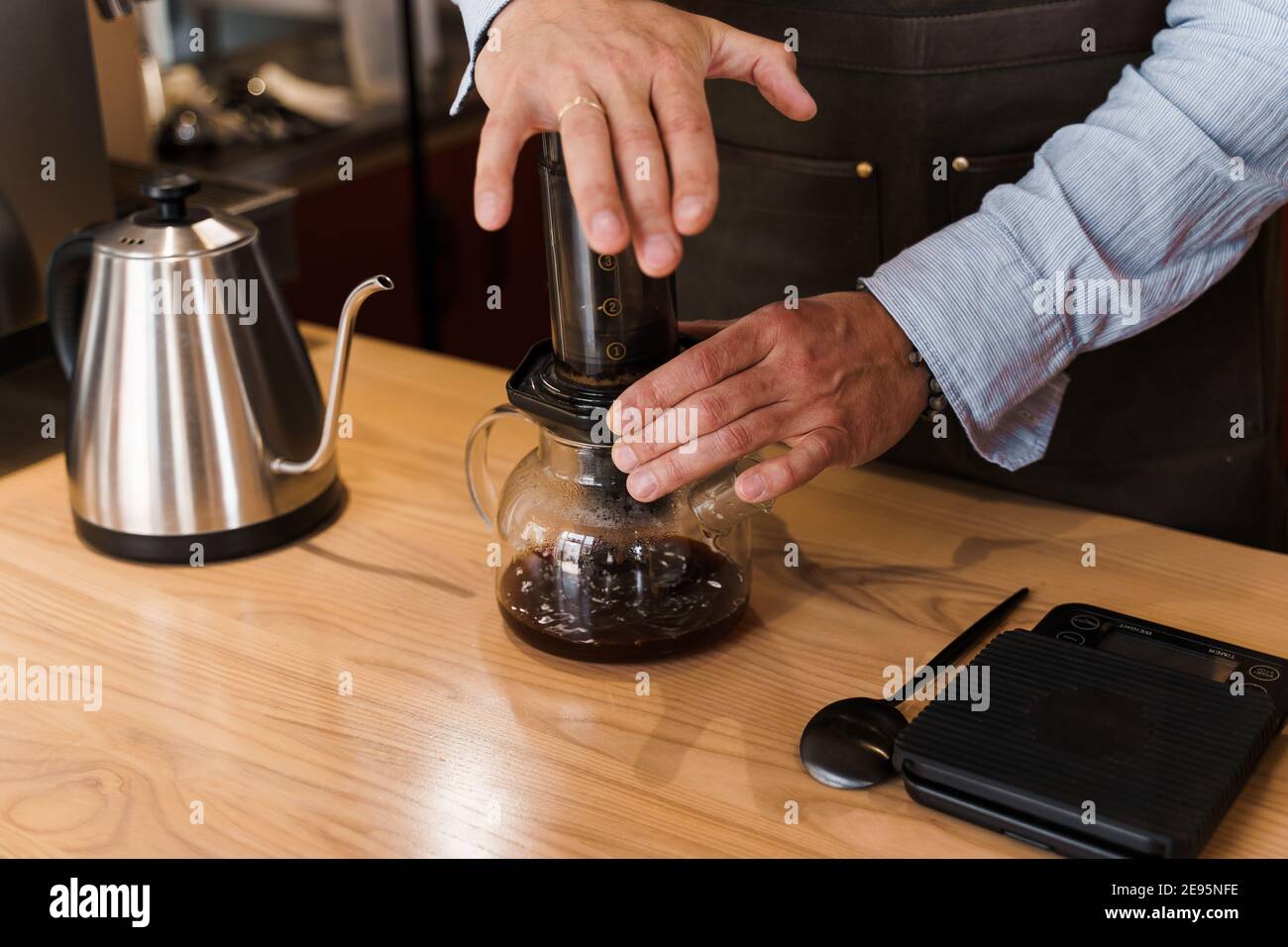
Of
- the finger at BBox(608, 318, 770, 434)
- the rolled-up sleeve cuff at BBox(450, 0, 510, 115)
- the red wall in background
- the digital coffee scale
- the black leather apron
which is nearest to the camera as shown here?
the digital coffee scale

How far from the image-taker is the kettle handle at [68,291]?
37.5 inches

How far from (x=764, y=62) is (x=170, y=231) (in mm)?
417

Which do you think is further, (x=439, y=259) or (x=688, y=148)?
(x=439, y=259)

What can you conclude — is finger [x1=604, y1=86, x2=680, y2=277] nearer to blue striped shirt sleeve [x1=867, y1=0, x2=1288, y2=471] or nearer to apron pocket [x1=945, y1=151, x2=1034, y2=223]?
blue striped shirt sleeve [x1=867, y1=0, x2=1288, y2=471]

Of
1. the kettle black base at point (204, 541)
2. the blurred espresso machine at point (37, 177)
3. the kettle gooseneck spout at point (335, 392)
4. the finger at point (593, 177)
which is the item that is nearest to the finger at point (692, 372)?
the finger at point (593, 177)

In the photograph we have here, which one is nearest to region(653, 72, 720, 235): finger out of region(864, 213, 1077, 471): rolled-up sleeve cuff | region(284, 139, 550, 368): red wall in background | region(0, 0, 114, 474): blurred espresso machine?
region(864, 213, 1077, 471): rolled-up sleeve cuff

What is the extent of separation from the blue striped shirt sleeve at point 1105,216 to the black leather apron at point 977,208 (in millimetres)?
166

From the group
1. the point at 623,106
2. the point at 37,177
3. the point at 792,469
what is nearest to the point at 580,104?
the point at 623,106

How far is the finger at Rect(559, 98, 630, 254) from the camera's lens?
66cm

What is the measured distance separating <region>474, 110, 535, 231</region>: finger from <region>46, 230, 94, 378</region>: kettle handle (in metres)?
0.37

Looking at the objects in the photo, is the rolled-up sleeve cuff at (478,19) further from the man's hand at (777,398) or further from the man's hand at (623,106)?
the man's hand at (777,398)

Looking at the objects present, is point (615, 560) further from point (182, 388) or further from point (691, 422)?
point (182, 388)

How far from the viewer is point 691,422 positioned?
78cm

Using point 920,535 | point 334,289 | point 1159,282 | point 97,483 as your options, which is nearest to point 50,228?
point 97,483
